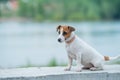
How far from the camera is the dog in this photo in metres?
5.14

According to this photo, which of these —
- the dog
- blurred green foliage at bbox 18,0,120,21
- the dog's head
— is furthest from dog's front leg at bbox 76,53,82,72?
blurred green foliage at bbox 18,0,120,21

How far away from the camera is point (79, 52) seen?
5.27 m

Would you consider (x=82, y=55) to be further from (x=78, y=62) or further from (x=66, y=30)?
(x=66, y=30)

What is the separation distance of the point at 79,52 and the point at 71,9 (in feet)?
85.4

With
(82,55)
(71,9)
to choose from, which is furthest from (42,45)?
(82,55)

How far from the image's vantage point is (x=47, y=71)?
5457mm

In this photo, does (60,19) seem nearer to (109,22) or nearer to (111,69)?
(109,22)

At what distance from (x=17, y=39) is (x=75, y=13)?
825 centimetres

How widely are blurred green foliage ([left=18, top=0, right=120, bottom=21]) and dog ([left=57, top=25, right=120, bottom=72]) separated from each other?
22081 millimetres

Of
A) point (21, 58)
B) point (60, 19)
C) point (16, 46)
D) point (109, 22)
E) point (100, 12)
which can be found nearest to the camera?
point (21, 58)

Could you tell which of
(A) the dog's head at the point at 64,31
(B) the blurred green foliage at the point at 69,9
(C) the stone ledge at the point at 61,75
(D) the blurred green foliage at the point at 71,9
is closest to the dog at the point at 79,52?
(A) the dog's head at the point at 64,31

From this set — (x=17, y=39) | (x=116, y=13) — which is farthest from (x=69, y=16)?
(x=17, y=39)

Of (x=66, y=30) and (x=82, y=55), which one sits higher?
(x=66, y=30)

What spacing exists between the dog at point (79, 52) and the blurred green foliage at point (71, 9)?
2208 cm
